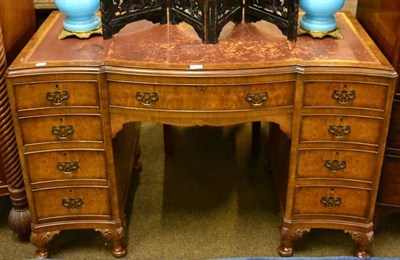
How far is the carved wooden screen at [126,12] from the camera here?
5.14 ft

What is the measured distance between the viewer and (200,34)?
5.15ft

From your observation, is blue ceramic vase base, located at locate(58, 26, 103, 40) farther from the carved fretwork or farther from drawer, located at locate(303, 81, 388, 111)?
drawer, located at locate(303, 81, 388, 111)

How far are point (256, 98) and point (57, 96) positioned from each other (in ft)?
1.88

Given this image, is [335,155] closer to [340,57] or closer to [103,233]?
[340,57]

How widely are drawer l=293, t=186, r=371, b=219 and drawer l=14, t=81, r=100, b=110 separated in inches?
27.9

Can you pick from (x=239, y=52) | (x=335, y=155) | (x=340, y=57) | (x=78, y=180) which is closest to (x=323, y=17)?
(x=340, y=57)

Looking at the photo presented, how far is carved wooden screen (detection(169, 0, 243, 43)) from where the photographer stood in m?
1.53

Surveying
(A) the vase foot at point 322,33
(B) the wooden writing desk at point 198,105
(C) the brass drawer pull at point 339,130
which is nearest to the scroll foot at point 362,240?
(B) the wooden writing desk at point 198,105

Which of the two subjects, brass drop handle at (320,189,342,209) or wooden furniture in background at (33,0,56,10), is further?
wooden furniture in background at (33,0,56,10)

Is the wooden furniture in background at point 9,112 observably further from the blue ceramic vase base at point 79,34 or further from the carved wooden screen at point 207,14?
the carved wooden screen at point 207,14

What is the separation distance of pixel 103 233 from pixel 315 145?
0.76 m

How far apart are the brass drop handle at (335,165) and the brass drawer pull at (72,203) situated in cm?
80

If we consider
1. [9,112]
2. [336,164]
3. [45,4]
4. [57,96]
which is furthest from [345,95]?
[45,4]

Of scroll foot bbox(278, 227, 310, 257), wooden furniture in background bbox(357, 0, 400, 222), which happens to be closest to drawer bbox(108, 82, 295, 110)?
wooden furniture in background bbox(357, 0, 400, 222)
